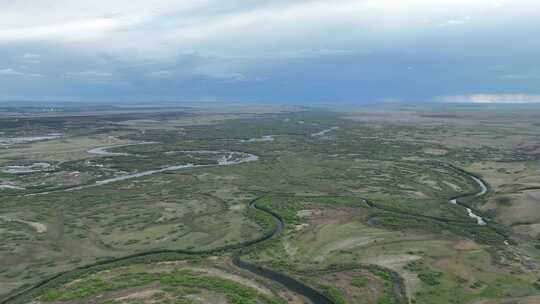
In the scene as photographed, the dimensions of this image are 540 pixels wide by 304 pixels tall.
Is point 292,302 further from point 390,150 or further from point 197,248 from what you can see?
point 390,150

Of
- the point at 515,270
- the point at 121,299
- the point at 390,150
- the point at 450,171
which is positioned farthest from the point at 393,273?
the point at 390,150

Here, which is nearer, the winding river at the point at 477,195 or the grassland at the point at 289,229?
the grassland at the point at 289,229

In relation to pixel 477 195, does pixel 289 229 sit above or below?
below

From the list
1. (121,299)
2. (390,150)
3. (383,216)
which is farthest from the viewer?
(390,150)

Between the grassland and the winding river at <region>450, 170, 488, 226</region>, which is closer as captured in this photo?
the grassland

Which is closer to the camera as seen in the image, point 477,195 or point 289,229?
point 289,229

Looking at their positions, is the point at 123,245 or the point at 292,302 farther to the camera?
the point at 123,245

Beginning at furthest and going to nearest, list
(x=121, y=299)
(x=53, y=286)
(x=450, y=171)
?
1. (x=450, y=171)
2. (x=53, y=286)
3. (x=121, y=299)
